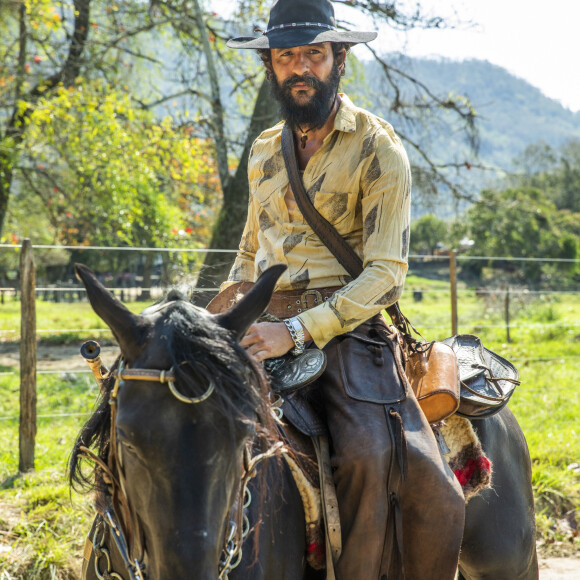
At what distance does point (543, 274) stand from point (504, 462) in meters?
35.0

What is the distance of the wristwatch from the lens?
2.38m

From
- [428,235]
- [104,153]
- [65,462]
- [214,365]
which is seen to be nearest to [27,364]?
[65,462]

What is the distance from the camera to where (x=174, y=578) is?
5.32 ft

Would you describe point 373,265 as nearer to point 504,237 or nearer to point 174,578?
point 174,578

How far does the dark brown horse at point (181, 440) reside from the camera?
1.64 meters

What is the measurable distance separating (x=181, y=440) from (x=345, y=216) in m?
1.34

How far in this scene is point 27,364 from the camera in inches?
229

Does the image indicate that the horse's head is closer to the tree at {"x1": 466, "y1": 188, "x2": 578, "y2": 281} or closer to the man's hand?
the man's hand

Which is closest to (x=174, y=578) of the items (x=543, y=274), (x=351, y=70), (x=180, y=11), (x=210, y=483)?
(x=210, y=483)

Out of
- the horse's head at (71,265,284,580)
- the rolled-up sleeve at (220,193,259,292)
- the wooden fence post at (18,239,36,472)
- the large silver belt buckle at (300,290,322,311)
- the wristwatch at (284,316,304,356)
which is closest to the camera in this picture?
the horse's head at (71,265,284,580)

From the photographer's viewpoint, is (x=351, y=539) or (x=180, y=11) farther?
(x=180, y=11)

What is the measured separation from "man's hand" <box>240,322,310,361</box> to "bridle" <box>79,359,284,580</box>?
0.33 metres

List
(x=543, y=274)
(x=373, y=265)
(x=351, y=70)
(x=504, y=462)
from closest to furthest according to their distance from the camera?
(x=373, y=265)
(x=504, y=462)
(x=351, y=70)
(x=543, y=274)

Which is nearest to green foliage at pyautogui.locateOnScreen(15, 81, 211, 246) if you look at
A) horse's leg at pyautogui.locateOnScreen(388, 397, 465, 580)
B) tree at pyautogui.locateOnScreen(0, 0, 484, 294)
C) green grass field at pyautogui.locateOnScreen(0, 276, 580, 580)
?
tree at pyautogui.locateOnScreen(0, 0, 484, 294)
